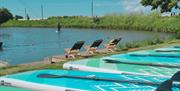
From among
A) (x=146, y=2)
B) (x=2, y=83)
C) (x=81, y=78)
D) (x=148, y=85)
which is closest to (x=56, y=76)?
(x=81, y=78)

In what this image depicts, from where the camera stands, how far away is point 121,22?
7888 centimetres

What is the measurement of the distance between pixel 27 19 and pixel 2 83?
109 m

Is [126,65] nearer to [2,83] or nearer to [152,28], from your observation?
[2,83]

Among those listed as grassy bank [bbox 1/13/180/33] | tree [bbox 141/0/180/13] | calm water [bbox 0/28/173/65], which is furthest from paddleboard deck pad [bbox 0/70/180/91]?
grassy bank [bbox 1/13/180/33]

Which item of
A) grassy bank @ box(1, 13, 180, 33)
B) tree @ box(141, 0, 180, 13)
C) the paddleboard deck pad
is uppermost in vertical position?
tree @ box(141, 0, 180, 13)

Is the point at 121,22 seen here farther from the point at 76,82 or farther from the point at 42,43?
the point at 76,82

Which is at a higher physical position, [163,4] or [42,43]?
[163,4]

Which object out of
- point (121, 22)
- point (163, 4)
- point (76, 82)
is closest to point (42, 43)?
point (163, 4)

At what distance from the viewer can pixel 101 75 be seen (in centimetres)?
1022

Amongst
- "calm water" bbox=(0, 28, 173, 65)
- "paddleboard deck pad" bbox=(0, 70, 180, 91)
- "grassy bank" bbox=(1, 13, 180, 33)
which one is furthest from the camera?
"grassy bank" bbox=(1, 13, 180, 33)

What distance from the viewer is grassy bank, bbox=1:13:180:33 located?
200 feet

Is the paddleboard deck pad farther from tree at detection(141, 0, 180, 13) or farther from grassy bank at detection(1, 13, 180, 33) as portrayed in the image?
grassy bank at detection(1, 13, 180, 33)

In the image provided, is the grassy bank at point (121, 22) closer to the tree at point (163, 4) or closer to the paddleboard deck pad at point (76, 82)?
the tree at point (163, 4)

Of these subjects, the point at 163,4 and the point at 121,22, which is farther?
the point at 121,22
